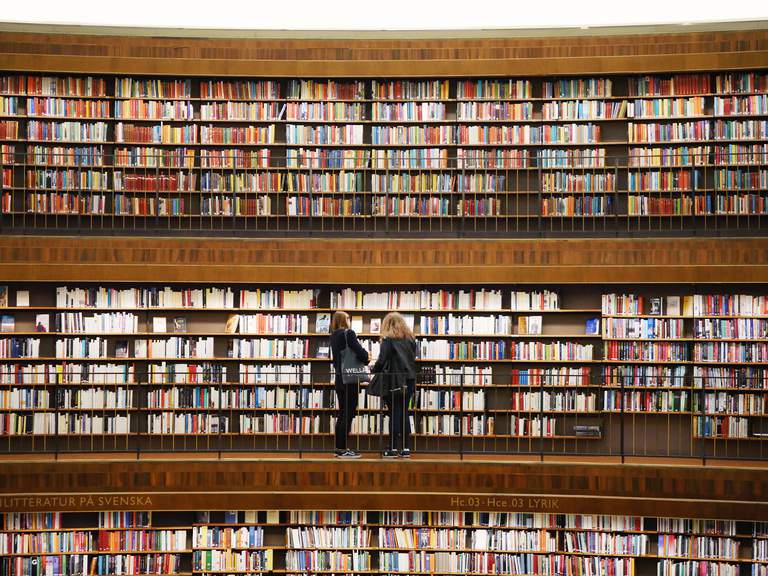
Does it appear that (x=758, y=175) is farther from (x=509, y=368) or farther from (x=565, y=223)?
(x=509, y=368)

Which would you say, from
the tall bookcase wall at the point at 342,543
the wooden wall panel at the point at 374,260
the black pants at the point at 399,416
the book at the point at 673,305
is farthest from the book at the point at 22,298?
the book at the point at 673,305

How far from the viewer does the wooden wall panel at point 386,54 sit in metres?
8.38

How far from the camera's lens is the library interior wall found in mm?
6781

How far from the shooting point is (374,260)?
782 centimetres

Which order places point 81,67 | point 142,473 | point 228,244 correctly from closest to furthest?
point 142,473 < point 228,244 < point 81,67

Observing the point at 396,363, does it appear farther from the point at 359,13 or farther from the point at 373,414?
the point at 359,13

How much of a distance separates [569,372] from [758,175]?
2477mm

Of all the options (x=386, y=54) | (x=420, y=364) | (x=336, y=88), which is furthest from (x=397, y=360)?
(x=386, y=54)

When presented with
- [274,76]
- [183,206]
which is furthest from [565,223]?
[183,206]

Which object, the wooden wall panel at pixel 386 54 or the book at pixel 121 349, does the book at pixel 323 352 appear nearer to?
the book at pixel 121 349

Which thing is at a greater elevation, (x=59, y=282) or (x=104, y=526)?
(x=59, y=282)

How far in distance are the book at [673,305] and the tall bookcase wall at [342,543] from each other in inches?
71.4

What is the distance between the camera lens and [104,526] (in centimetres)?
716

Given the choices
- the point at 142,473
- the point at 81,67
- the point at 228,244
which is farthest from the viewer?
the point at 81,67
